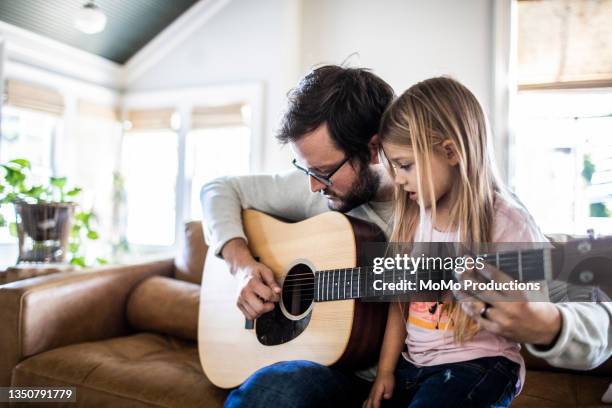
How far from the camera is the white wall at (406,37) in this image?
2852mm

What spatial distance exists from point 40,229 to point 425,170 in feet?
6.58

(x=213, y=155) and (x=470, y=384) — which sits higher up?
(x=213, y=155)

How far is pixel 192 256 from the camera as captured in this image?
6.85 feet

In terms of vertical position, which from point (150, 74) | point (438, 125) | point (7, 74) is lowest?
point (438, 125)

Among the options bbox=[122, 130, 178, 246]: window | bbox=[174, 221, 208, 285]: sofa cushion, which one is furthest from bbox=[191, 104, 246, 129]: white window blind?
bbox=[174, 221, 208, 285]: sofa cushion

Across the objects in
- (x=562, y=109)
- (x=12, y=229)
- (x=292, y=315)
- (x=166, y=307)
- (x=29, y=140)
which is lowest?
(x=166, y=307)

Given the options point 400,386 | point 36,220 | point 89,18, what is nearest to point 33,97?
point 89,18

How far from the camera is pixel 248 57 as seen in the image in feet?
11.2

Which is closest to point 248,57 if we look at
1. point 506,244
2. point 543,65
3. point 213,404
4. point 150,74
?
point 150,74

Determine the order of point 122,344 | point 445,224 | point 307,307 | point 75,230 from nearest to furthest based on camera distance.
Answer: point 445,224
point 307,307
point 122,344
point 75,230

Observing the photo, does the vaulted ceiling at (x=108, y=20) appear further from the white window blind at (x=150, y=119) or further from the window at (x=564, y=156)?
the window at (x=564, y=156)

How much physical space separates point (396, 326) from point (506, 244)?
0.35 meters

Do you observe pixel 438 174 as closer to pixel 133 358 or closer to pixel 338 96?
pixel 338 96

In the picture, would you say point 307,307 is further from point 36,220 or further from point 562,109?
point 562,109
